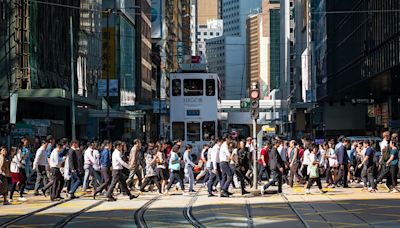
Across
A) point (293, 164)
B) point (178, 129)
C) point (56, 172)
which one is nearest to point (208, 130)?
point (178, 129)

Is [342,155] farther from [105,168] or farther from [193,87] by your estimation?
[193,87]

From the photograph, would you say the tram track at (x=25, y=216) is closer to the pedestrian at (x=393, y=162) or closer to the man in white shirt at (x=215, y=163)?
the man in white shirt at (x=215, y=163)

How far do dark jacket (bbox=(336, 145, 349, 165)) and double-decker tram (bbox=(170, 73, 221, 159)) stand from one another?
37.7 feet

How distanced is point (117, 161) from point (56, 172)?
1.74 m

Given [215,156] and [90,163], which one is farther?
[90,163]

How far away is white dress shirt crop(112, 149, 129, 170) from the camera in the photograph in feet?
68.9

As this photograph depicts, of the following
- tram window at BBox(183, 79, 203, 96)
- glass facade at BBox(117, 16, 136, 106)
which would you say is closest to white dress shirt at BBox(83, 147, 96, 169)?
tram window at BBox(183, 79, 203, 96)

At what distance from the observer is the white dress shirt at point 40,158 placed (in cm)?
2302

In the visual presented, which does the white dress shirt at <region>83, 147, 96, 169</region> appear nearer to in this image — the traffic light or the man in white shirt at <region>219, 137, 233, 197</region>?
the man in white shirt at <region>219, 137, 233, 197</region>

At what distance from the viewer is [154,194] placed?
24.1 meters

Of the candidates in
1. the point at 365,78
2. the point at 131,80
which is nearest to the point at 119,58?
the point at 131,80

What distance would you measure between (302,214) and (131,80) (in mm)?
→ 69122

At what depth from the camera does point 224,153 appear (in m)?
21.9

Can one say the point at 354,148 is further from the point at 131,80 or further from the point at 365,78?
the point at 131,80
